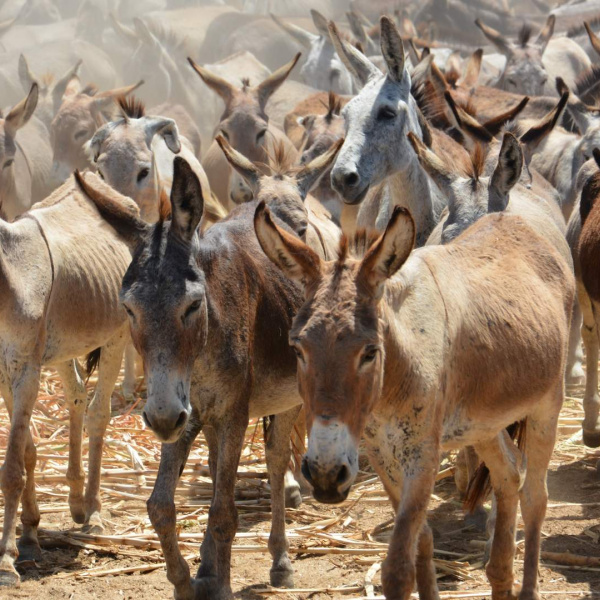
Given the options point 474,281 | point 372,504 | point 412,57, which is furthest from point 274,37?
point 474,281

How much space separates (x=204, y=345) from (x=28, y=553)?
5.49ft

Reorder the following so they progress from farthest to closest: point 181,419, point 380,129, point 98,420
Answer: point 380,129
point 98,420
point 181,419

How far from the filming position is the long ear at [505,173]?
18.3 ft

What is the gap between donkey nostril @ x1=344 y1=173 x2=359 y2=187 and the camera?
6.47 metres

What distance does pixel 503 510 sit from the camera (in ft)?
14.9

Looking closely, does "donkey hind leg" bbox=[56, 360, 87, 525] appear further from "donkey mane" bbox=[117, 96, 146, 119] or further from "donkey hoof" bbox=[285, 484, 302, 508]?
"donkey mane" bbox=[117, 96, 146, 119]

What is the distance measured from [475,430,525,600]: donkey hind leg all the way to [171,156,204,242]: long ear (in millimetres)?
1531

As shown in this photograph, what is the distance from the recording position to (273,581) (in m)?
5.06

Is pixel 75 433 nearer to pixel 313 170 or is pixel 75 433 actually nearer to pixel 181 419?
pixel 313 170

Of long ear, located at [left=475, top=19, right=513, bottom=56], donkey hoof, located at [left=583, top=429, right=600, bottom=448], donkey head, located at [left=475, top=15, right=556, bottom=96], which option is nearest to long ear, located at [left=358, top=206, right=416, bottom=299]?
donkey hoof, located at [left=583, top=429, right=600, bottom=448]

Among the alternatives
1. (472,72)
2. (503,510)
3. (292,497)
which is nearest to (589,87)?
(472,72)

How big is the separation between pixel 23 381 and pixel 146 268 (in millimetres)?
1229

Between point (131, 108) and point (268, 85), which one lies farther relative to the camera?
point (268, 85)

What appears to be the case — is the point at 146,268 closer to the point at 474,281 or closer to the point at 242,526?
the point at 474,281
